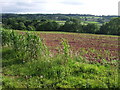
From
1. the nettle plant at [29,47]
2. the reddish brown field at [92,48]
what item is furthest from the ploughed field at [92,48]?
the nettle plant at [29,47]

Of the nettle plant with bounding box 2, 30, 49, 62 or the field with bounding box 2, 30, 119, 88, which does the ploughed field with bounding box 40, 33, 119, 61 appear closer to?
the nettle plant with bounding box 2, 30, 49, 62

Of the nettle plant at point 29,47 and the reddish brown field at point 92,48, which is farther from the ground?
the nettle plant at point 29,47

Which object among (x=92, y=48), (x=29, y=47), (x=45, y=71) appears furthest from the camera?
(x=92, y=48)

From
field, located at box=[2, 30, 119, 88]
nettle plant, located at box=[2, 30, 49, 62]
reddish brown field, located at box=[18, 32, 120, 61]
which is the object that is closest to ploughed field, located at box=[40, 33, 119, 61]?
reddish brown field, located at box=[18, 32, 120, 61]

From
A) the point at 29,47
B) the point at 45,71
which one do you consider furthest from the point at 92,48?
the point at 45,71

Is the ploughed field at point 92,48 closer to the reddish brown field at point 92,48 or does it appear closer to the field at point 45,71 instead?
the reddish brown field at point 92,48

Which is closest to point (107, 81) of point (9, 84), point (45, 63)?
point (45, 63)

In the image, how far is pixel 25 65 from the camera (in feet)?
25.4

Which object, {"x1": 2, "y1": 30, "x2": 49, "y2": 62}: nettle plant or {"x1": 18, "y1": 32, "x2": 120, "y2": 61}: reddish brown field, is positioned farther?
{"x1": 18, "y1": 32, "x2": 120, "y2": 61}: reddish brown field

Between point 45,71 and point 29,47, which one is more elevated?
point 29,47

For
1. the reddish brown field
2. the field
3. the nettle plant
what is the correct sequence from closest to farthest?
1. the field
2. the nettle plant
3. the reddish brown field

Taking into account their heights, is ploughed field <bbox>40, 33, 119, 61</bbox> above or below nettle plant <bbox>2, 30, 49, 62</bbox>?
below

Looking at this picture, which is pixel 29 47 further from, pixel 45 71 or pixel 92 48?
pixel 92 48

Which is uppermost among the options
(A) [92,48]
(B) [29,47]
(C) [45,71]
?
(B) [29,47]
